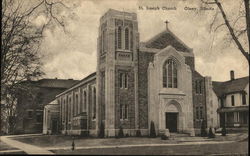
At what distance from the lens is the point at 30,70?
19984 mm

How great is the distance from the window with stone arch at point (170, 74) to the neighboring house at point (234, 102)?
449cm

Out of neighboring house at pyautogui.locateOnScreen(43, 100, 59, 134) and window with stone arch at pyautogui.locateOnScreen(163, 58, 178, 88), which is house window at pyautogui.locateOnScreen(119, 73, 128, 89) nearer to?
window with stone arch at pyautogui.locateOnScreen(163, 58, 178, 88)

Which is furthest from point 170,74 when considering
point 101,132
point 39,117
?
point 39,117

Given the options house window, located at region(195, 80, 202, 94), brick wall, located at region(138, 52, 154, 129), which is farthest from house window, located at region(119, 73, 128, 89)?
house window, located at region(195, 80, 202, 94)

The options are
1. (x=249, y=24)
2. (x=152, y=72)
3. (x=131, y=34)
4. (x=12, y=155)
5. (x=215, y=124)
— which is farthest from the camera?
(x=215, y=124)

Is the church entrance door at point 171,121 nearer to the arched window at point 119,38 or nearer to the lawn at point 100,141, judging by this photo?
the lawn at point 100,141

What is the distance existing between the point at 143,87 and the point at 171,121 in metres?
4.57

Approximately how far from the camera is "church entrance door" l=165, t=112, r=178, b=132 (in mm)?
31266

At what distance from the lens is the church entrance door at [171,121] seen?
31266 mm

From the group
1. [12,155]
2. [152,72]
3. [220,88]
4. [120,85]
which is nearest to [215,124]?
[220,88]

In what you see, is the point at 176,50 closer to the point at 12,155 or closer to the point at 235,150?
the point at 235,150

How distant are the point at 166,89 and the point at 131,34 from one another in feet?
21.5

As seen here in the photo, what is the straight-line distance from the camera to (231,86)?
28.5 metres

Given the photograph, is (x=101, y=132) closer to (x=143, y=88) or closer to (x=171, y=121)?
(x=143, y=88)
